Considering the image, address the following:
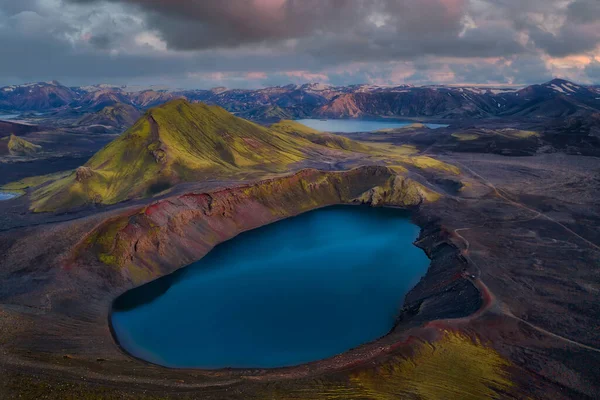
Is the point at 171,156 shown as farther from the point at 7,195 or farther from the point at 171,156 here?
the point at 7,195

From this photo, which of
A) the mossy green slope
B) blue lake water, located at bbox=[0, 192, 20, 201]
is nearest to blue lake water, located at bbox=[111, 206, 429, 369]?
the mossy green slope

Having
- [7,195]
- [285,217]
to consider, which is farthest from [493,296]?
[7,195]

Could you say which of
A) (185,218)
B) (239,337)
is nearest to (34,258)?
(185,218)

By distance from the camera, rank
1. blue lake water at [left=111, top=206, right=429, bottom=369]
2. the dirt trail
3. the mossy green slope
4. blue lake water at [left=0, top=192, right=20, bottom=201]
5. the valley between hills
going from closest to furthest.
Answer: the valley between hills → the dirt trail → blue lake water at [left=111, top=206, right=429, bottom=369] → the mossy green slope → blue lake water at [left=0, top=192, right=20, bottom=201]

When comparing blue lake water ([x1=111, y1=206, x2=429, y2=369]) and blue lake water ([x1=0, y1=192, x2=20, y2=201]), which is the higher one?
blue lake water ([x1=0, y1=192, x2=20, y2=201])

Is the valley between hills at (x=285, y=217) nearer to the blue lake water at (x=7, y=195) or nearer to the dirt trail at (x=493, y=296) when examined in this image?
the dirt trail at (x=493, y=296)

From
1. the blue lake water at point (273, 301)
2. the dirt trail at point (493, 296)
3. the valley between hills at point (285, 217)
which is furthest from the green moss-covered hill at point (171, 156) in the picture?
the dirt trail at point (493, 296)

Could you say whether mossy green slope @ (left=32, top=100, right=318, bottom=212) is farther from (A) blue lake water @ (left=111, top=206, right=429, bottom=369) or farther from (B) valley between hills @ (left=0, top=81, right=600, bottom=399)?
(A) blue lake water @ (left=111, top=206, right=429, bottom=369)
